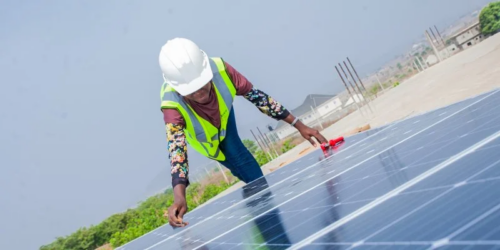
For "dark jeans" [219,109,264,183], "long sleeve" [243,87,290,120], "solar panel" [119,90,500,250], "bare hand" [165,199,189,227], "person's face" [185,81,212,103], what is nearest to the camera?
"solar panel" [119,90,500,250]

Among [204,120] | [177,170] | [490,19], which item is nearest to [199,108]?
[204,120]

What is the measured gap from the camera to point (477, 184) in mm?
2256

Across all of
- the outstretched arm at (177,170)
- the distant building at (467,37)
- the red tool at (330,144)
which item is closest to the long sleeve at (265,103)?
the red tool at (330,144)

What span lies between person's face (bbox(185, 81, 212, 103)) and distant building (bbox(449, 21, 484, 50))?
66812 mm

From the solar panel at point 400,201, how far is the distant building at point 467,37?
6681 cm

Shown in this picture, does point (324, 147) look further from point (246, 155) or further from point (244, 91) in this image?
point (244, 91)

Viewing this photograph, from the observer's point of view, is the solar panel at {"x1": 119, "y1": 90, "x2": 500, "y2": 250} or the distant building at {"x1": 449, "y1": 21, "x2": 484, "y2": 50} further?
the distant building at {"x1": 449, "y1": 21, "x2": 484, "y2": 50}

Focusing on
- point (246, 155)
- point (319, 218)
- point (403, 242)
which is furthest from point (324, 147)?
point (403, 242)

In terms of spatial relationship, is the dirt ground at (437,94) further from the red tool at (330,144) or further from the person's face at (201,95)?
the person's face at (201,95)

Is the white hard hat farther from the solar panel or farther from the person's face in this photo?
the solar panel

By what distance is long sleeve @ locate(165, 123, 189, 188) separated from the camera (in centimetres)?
537

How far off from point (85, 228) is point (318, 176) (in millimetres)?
27583

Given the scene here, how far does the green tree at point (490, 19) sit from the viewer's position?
198 ft

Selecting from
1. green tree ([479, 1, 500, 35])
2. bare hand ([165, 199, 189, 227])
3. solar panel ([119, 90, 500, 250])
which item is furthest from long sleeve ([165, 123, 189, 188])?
green tree ([479, 1, 500, 35])
